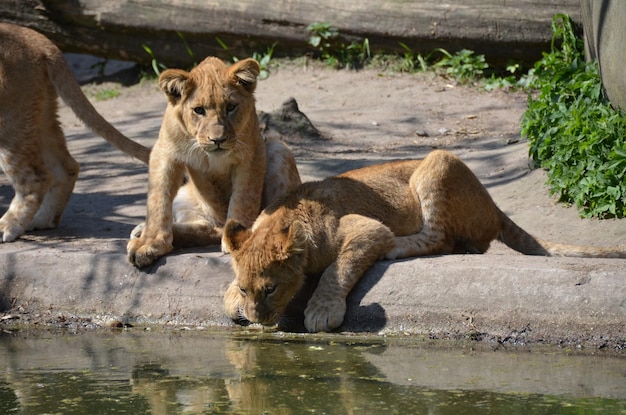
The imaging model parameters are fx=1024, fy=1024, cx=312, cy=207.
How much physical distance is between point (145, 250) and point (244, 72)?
57.1 inches

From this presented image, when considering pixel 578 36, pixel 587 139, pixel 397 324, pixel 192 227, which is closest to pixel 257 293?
pixel 397 324

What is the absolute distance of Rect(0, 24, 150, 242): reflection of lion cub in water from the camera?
8.27 meters

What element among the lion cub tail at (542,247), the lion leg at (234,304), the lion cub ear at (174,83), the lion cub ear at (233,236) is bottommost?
the lion leg at (234,304)

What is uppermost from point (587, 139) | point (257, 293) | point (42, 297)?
point (587, 139)

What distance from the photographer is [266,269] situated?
6426 mm

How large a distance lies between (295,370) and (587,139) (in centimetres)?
420

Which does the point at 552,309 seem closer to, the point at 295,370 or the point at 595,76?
the point at 295,370

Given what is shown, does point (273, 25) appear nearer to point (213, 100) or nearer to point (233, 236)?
point (213, 100)

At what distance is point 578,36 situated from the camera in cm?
1296

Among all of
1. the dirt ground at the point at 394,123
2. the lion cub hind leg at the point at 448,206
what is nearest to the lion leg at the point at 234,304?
the lion cub hind leg at the point at 448,206

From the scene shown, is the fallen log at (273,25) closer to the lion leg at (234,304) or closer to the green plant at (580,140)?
the green plant at (580,140)

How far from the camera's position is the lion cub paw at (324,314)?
649cm

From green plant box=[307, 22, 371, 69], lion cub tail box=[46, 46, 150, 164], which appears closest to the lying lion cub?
lion cub tail box=[46, 46, 150, 164]

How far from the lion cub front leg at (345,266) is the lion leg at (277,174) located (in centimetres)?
114
